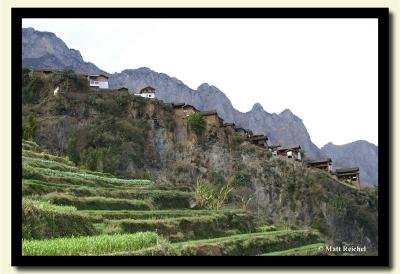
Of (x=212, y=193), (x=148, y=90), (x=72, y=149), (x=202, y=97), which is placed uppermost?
(x=148, y=90)

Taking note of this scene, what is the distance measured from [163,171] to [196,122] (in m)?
0.89

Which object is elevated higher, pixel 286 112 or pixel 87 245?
pixel 286 112

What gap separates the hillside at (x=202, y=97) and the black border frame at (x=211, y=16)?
465 mm

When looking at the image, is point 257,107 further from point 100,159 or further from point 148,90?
point 100,159

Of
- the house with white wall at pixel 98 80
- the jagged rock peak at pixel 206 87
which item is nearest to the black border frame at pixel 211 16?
the jagged rock peak at pixel 206 87

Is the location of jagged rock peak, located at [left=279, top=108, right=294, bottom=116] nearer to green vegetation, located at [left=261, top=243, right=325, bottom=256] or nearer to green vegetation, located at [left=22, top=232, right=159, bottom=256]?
green vegetation, located at [left=261, top=243, right=325, bottom=256]

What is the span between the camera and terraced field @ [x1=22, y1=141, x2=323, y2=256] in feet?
21.1

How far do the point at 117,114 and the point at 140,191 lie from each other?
1003 mm

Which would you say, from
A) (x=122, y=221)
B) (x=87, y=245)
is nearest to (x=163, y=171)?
(x=122, y=221)

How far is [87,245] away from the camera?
6.35 meters

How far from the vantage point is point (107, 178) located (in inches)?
311

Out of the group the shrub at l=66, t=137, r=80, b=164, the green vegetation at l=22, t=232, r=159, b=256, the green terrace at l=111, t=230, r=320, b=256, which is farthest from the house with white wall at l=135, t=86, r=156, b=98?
the green terrace at l=111, t=230, r=320, b=256
